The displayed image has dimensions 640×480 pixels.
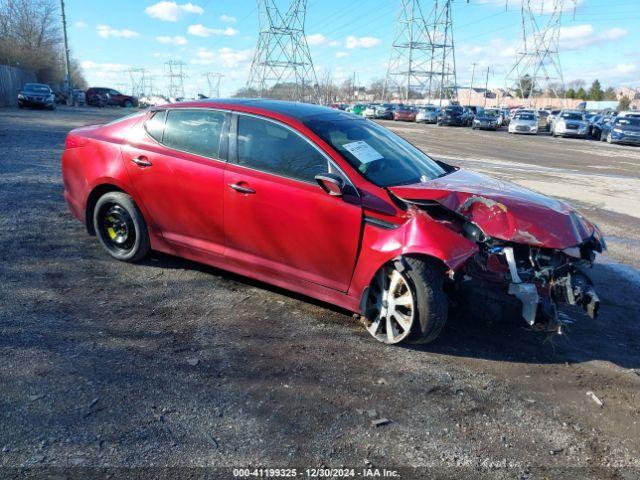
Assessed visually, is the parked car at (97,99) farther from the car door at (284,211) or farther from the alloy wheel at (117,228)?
the car door at (284,211)

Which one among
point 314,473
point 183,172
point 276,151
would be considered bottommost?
point 314,473

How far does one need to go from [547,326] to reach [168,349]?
2.63 m

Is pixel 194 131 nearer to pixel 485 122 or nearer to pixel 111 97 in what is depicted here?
pixel 485 122

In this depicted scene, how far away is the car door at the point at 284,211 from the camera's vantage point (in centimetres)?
390

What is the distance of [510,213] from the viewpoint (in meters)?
3.69

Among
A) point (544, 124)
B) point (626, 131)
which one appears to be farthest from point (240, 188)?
point (544, 124)

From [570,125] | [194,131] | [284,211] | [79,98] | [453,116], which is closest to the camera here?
[284,211]

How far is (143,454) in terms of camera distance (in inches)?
102

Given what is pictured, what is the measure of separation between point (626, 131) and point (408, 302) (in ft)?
101

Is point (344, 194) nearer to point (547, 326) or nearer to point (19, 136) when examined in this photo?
point (547, 326)

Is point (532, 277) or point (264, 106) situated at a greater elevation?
point (264, 106)

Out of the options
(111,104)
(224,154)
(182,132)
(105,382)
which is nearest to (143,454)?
(105,382)

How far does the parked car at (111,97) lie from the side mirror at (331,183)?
55.3 metres

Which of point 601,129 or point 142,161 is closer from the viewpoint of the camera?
point 142,161
